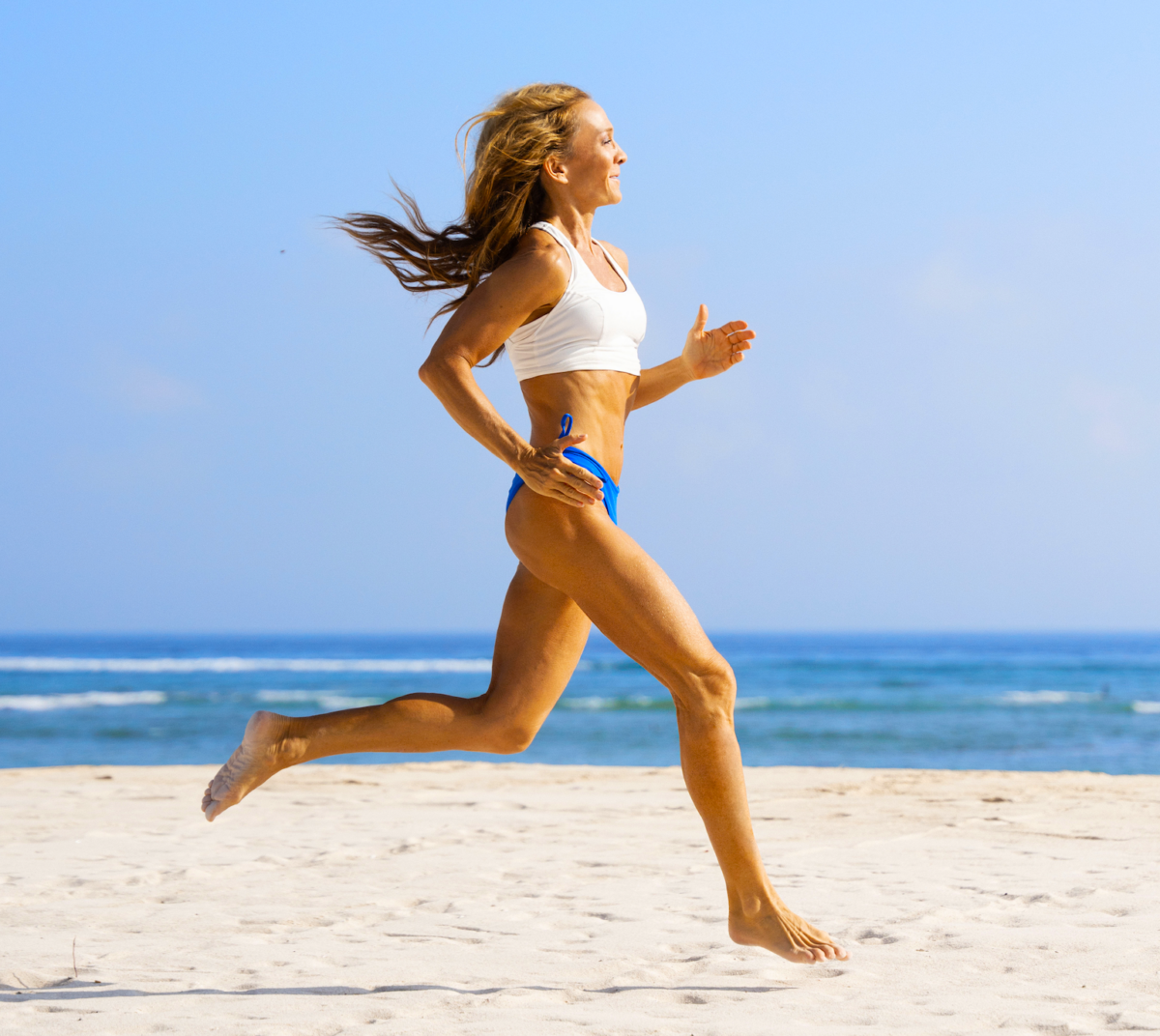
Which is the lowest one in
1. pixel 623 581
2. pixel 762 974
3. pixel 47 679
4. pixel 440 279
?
pixel 47 679

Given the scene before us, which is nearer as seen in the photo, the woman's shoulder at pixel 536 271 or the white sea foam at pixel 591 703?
the woman's shoulder at pixel 536 271

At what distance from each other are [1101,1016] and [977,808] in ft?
12.5

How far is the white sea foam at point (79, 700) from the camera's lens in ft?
68.9

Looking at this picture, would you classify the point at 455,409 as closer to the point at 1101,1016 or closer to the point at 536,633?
the point at 536,633

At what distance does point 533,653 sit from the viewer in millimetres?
2715

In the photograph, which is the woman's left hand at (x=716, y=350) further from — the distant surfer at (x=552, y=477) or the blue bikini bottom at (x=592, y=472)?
the blue bikini bottom at (x=592, y=472)

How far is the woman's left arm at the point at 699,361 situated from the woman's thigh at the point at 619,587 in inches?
29.1

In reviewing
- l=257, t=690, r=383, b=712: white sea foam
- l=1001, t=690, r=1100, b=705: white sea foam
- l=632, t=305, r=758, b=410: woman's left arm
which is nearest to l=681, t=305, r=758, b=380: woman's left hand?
l=632, t=305, r=758, b=410: woman's left arm

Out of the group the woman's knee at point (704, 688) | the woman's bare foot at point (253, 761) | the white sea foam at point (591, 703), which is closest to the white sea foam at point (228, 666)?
the white sea foam at point (591, 703)

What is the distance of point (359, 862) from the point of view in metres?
4.46

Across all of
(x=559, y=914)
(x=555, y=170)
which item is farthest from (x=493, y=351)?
(x=559, y=914)

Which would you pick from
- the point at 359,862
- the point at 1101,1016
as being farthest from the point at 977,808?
the point at 1101,1016

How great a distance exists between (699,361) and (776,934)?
1.55 meters

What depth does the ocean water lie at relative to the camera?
13117 millimetres
